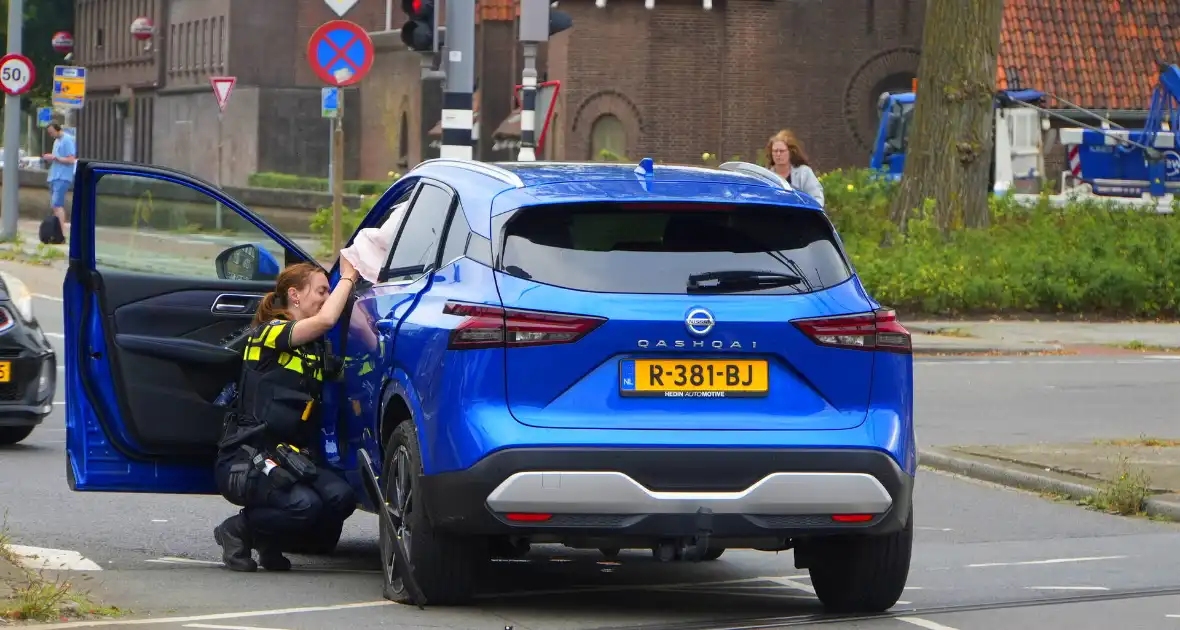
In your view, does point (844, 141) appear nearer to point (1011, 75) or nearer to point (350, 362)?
point (1011, 75)

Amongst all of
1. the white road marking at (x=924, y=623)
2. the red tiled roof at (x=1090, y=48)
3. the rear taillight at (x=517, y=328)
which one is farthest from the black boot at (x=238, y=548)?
the red tiled roof at (x=1090, y=48)

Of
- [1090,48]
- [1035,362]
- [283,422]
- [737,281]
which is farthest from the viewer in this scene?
[1090,48]

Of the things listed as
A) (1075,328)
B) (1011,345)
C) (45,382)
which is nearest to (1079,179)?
(1075,328)

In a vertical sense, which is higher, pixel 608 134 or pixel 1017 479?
pixel 608 134

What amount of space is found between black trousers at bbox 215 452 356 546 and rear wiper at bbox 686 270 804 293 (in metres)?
2.11

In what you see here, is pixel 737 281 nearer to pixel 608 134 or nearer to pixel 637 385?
pixel 637 385

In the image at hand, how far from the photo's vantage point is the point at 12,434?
43.1ft

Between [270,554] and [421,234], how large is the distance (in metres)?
1.57

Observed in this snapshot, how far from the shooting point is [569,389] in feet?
22.6

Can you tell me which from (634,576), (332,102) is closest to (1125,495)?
(634,576)

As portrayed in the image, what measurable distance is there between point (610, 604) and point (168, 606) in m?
1.58

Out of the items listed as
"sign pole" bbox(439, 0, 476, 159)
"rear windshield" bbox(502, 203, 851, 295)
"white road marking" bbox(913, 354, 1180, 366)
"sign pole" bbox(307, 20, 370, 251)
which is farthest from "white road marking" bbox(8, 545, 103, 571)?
"white road marking" bbox(913, 354, 1180, 366)

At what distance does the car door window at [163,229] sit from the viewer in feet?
29.0

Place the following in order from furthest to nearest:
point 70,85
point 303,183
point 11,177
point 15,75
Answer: point 303,183
point 70,85
point 11,177
point 15,75
